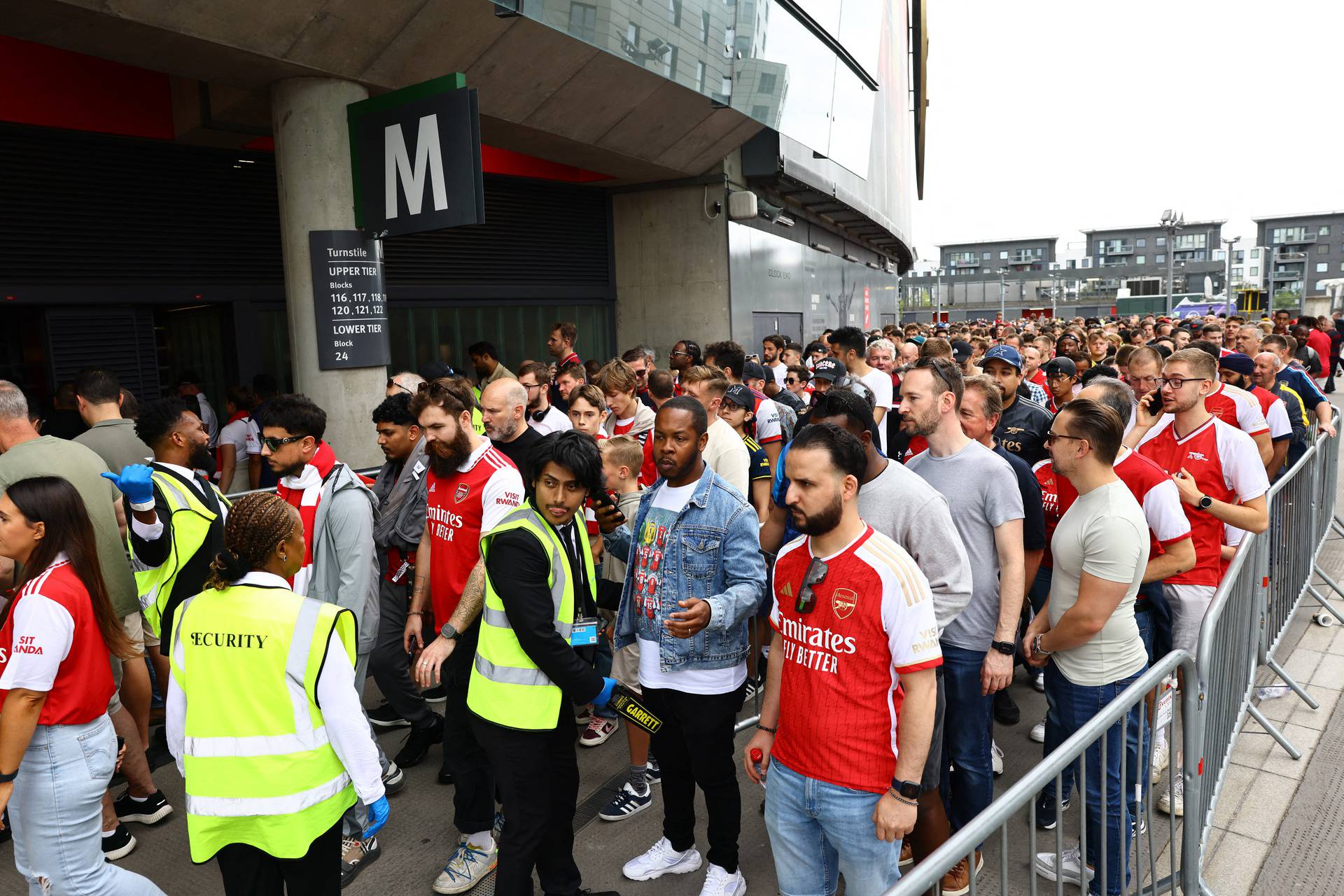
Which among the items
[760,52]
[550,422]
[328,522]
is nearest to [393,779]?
A: [328,522]

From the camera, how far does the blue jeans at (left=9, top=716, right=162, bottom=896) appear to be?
2941 millimetres

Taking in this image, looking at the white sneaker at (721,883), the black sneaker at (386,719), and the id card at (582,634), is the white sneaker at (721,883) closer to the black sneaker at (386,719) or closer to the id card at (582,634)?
the id card at (582,634)

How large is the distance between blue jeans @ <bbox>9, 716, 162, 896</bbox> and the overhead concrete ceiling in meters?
5.68

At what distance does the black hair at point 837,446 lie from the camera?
262cm

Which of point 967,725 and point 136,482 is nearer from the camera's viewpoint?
point 967,725

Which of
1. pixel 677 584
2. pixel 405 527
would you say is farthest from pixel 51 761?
pixel 677 584

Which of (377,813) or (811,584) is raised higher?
(811,584)

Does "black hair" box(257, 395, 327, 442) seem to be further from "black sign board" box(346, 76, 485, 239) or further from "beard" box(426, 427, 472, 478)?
"black sign board" box(346, 76, 485, 239)

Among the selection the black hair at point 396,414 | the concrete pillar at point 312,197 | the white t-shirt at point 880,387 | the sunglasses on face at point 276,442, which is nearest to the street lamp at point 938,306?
the white t-shirt at point 880,387

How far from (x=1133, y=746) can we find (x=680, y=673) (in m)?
1.92

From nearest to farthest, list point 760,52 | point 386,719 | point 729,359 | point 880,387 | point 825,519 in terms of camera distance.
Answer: point 825,519
point 386,719
point 729,359
point 880,387
point 760,52

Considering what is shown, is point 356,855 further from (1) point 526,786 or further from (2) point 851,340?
(2) point 851,340

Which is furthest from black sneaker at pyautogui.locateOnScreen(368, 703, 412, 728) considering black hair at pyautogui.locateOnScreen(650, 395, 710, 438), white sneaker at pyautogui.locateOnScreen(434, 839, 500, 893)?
black hair at pyautogui.locateOnScreen(650, 395, 710, 438)

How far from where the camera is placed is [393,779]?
14.8 feet
